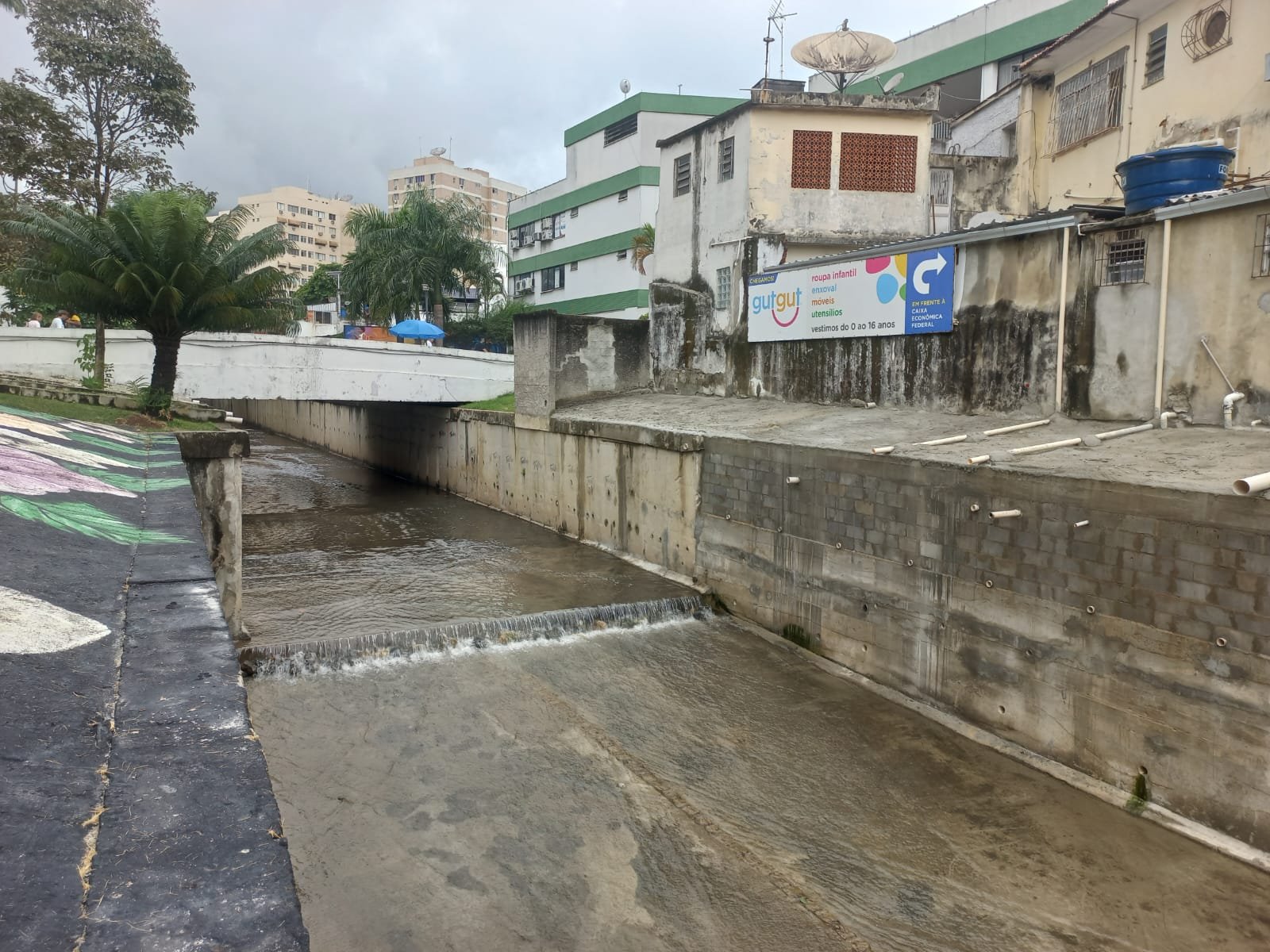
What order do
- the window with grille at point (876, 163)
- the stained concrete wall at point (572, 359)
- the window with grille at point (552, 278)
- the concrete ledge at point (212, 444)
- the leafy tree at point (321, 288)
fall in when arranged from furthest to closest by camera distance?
the leafy tree at point (321, 288)
the window with grille at point (552, 278)
the stained concrete wall at point (572, 359)
the window with grille at point (876, 163)
the concrete ledge at point (212, 444)

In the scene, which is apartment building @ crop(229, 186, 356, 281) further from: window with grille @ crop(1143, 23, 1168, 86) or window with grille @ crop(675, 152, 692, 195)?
window with grille @ crop(1143, 23, 1168, 86)

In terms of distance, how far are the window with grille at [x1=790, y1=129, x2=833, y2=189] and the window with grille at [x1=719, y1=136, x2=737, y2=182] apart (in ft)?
4.46

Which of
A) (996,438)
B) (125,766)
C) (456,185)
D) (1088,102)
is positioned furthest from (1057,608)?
(456,185)

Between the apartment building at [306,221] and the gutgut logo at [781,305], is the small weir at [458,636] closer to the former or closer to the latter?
the gutgut logo at [781,305]

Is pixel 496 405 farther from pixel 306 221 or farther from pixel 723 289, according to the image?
pixel 306 221

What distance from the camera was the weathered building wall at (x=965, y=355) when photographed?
11.3 metres

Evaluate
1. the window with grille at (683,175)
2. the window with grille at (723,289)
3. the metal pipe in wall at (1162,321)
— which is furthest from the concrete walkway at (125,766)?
the window with grille at (683,175)

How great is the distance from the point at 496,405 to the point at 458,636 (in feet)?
44.2

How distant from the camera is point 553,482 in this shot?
19641mm

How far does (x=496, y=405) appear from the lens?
80.7 feet

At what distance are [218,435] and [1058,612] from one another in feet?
29.7

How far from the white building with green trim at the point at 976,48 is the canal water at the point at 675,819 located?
19080mm

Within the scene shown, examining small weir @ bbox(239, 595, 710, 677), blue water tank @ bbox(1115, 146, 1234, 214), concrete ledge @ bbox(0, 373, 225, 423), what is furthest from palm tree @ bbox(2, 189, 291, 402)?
blue water tank @ bbox(1115, 146, 1234, 214)

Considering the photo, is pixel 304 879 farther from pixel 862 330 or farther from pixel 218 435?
Result: pixel 862 330
